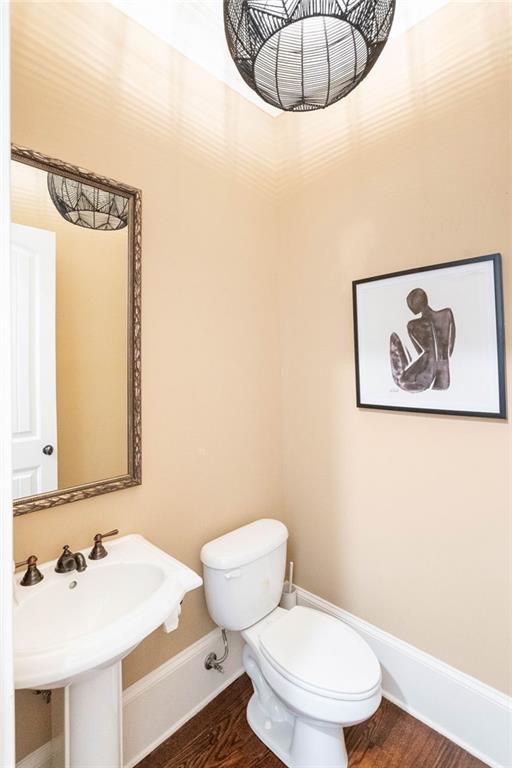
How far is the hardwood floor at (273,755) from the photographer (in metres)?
1.33

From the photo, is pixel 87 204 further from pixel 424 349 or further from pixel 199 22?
pixel 424 349

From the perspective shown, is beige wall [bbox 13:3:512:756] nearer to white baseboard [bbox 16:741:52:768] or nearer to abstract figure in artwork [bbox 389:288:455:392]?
white baseboard [bbox 16:741:52:768]

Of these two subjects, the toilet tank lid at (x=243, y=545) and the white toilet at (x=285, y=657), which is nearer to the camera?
the white toilet at (x=285, y=657)

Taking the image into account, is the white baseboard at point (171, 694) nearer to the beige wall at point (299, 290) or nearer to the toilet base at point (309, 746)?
the beige wall at point (299, 290)

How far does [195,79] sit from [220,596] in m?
2.19

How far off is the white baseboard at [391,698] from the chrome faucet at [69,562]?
0.59m

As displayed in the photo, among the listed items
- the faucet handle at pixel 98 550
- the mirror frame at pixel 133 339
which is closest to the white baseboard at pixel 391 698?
the faucet handle at pixel 98 550

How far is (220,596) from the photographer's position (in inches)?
57.9

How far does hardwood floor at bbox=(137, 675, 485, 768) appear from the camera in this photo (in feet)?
4.35

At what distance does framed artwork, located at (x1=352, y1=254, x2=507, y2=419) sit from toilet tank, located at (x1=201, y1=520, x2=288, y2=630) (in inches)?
30.4

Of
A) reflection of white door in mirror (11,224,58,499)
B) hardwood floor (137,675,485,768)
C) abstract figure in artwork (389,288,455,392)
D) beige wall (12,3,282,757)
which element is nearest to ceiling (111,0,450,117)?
beige wall (12,3,282,757)

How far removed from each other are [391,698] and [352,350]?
1520mm

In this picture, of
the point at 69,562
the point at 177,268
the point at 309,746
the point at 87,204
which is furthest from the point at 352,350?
the point at 309,746

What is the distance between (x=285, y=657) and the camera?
4.25 feet
